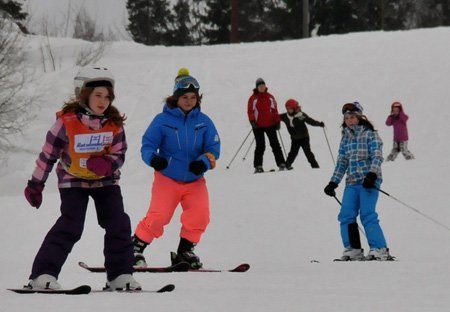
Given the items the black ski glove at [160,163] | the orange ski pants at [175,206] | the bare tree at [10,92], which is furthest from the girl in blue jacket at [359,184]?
the bare tree at [10,92]

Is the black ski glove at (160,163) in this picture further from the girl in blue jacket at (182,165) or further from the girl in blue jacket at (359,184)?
the girl in blue jacket at (359,184)

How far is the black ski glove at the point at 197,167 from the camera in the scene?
6734 mm

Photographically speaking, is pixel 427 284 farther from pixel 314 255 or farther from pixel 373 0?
pixel 373 0

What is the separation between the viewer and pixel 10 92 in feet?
80.1

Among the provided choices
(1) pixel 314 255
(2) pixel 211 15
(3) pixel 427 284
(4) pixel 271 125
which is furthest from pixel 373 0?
(3) pixel 427 284

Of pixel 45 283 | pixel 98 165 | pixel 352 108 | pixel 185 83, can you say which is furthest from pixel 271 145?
pixel 45 283

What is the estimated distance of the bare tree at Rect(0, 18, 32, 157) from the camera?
2310cm

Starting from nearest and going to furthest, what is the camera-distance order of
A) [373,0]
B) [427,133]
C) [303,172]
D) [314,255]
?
[314,255], [303,172], [427,133], [373,0]

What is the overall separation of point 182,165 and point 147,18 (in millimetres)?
53183

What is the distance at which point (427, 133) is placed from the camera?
21125 millimetres

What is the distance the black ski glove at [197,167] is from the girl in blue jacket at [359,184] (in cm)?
188

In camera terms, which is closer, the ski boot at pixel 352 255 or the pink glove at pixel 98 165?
the pink glove at pixel 98 165

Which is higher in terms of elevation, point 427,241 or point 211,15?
point 211,15

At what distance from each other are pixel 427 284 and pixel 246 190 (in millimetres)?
7200
